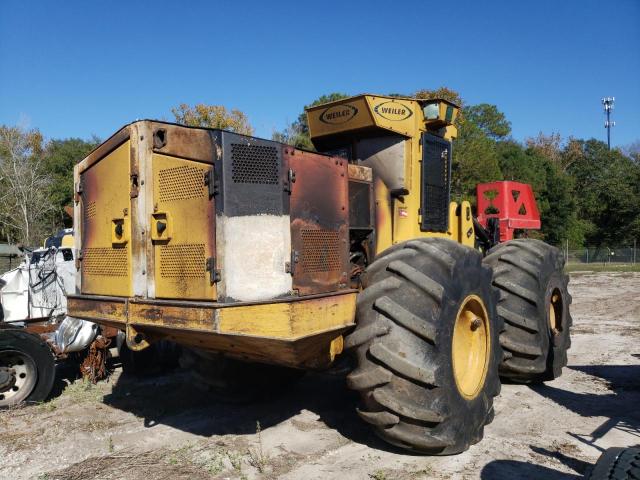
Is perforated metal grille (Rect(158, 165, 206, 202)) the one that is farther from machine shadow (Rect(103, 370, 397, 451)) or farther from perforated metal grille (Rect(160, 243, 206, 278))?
machine shadow (Rect(103, 370, 397, 451))

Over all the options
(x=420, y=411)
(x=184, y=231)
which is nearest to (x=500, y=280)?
(x=420, y=411)

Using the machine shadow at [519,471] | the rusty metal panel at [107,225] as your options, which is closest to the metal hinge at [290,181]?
the rusty metal panel at [107,225]

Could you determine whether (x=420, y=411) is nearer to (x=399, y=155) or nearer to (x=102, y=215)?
(x=399, y=155)

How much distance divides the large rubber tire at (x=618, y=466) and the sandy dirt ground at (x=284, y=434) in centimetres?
46

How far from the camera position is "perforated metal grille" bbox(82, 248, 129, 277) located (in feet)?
14.2

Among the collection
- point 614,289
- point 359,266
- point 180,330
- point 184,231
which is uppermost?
point 184,231

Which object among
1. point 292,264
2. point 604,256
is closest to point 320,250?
point 292,264

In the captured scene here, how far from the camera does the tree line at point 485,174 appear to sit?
31984 mm

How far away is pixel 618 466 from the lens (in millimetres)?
2750

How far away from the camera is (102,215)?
15.0 feet

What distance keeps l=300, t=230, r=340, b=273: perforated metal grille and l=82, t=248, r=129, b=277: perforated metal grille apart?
4.53ft

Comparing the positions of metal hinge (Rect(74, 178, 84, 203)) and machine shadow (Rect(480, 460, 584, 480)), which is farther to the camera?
metal hinge (Rect(74, 178, 84, 203))

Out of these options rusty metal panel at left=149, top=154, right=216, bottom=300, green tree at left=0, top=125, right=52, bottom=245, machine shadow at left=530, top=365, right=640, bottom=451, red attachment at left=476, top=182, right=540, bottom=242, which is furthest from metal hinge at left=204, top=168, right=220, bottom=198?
green tree at left=0, top=125, right=52, bottom=245

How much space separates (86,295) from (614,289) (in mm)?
18270
